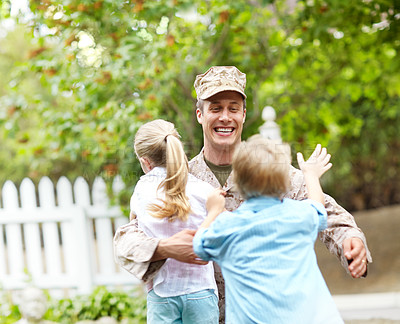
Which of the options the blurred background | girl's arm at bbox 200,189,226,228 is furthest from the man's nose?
the blurred background

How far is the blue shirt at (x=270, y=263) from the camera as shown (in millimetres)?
1733

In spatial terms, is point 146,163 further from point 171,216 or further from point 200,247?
point 200,247

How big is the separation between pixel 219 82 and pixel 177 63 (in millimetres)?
3051

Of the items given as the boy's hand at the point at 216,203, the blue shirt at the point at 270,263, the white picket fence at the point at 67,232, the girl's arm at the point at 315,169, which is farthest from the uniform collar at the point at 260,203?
the white picket fence at the point at 67,232

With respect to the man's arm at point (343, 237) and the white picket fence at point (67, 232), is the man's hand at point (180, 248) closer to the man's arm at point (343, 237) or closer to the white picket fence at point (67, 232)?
the man's arm at point (343, 237)

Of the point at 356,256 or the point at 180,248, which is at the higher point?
the point at 180,248

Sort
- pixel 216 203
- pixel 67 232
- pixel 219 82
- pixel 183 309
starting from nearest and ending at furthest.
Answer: pixel 216 203
pixel 183 309
pixel 219 82
pixel 67 232

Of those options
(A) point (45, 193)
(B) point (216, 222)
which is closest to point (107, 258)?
(A) point (45, 193)

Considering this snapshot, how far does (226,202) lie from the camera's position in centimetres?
254

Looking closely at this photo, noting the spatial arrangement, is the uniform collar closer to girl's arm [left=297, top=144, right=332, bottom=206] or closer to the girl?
girl's arm [left=297, top=144, right=332, bottom=206]

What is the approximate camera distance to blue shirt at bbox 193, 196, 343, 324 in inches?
68.2

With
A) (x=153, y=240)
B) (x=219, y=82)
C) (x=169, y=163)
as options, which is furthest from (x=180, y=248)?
(x=219, y=82)

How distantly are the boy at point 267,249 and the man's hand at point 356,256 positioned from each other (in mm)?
268

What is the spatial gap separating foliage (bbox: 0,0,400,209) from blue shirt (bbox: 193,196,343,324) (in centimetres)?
240
